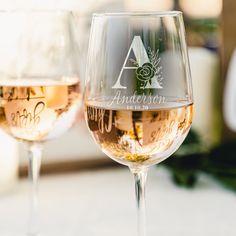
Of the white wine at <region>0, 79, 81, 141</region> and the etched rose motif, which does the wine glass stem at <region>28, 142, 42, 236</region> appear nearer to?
the white wine at <region>0, 79, 81, 141</region>

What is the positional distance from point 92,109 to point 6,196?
0.40 metres

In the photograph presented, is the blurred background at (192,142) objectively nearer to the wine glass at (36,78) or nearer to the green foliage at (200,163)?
the green foliage at (200,163)

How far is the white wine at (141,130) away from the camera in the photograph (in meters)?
0.63

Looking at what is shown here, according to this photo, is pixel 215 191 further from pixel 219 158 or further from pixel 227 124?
pixel 227 124

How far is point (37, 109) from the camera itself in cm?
76

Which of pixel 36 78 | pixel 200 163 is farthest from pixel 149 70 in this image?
pixel 200 163

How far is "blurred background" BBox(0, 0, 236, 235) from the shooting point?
1.01 m

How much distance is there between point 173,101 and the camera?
650 millimetres

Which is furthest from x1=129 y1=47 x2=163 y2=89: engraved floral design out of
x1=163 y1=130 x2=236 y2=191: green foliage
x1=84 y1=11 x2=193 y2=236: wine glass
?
x1=163 y1=130 x2=236 y2=191: green foliage

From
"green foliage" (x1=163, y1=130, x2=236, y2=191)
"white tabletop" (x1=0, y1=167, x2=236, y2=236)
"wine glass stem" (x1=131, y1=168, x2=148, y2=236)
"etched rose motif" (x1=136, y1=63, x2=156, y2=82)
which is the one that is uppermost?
"etched rose motif" (x1=136, y1=63, x2=156, y2=82)

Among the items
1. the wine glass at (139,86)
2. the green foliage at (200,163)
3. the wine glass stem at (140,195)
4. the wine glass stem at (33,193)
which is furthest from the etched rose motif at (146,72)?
the green foliage at (200,163)

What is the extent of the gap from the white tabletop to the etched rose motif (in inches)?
11.3

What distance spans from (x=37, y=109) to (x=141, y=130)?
18 centimetres

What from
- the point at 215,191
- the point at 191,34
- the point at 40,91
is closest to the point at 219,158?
the point at 215,191
